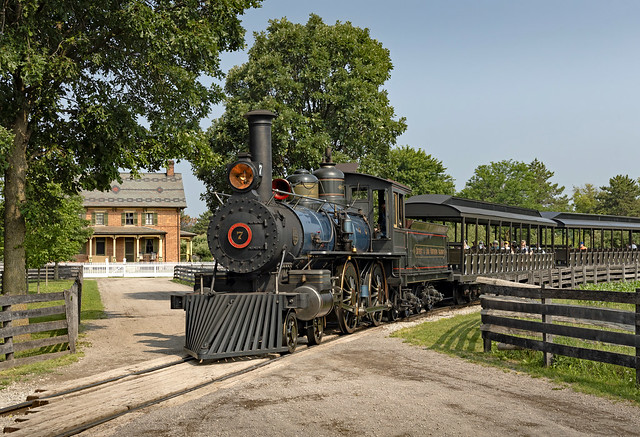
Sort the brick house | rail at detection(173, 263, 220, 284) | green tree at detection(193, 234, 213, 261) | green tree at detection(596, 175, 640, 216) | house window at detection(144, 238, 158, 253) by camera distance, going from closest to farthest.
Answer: rail at detection(173, 263, 220, 284)
the brick house
house window at detection(144, 238, 158, 253)
green tree at detection(193, 234, 213, 261)
green tree at detection(596, 175, 640, 216)

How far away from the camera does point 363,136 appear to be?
25516 millimetres

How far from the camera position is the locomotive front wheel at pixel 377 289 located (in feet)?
47.5

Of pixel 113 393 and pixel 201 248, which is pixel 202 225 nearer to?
pixel 201 248

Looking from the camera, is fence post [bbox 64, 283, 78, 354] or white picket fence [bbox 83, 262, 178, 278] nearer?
fence post [bbox 64, 283, 78, 354]

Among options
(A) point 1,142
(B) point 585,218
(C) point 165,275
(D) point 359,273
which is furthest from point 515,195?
(A) point 1,142

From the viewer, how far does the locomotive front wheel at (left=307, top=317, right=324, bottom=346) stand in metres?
11.5

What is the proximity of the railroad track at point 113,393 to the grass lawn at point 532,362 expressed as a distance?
10.5ft

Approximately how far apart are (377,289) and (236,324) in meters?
5.45

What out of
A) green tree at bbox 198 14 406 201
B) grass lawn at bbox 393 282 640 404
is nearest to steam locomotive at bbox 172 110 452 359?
grass lawn at bbox 393 282 640 404

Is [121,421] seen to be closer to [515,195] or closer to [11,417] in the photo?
[11,417]

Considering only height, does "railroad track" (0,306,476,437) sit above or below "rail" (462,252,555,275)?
below

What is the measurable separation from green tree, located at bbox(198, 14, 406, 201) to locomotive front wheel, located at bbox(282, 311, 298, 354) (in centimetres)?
1318

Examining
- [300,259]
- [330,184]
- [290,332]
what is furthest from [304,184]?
[290,332]

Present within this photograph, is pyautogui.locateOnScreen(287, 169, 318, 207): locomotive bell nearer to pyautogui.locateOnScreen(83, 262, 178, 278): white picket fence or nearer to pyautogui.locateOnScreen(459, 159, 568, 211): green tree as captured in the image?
pyautogui.locateOnScreen(83, 262, 178, 278): white picket fence
